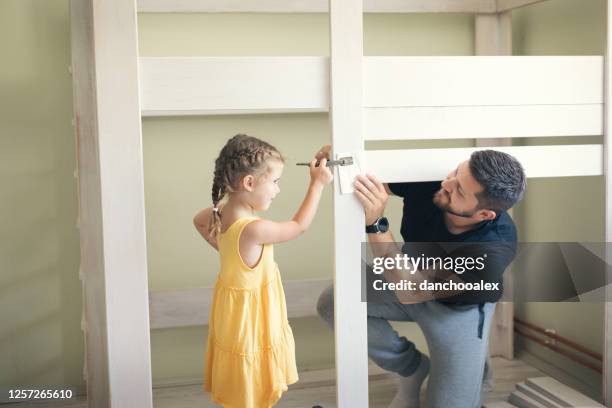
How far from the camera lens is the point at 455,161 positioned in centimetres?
241

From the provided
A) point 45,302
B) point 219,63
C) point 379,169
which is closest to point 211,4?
point 219,63

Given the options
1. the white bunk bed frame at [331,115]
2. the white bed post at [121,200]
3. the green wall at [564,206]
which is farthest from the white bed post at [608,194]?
the white bed post at [121,200]

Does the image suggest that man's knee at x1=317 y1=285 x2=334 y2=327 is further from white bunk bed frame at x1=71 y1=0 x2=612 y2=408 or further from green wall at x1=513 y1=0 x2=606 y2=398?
green wall at x1=513 y1=0 x2=606 y2=398

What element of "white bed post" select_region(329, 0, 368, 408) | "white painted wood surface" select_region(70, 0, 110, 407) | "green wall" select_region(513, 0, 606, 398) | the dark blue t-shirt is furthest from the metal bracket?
"green wall" select_region(513, 0, 606, 398)

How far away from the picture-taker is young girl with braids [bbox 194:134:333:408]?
7.07 feet

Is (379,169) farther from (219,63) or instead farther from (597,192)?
(597,192)

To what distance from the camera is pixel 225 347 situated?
2189 mm

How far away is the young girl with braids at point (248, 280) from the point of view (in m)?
2.15

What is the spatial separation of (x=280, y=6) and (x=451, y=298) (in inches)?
54.3

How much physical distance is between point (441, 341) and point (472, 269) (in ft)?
0.90

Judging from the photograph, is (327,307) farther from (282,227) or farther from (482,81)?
(482,81)

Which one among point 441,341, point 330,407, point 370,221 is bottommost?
point 330,407

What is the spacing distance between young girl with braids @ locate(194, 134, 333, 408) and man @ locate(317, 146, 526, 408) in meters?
0.41

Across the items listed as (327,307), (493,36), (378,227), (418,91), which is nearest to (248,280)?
(378,227)
